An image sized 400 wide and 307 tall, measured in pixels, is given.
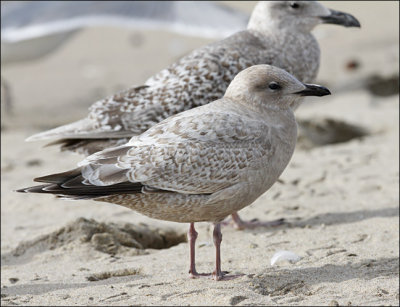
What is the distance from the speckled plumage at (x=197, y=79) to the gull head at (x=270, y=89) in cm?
109

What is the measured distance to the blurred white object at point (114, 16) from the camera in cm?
841

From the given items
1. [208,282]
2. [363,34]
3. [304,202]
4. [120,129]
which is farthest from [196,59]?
[363,34]

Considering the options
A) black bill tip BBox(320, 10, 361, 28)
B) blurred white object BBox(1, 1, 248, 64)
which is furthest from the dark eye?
blurred white object BBox(1, 1, 248, 64)

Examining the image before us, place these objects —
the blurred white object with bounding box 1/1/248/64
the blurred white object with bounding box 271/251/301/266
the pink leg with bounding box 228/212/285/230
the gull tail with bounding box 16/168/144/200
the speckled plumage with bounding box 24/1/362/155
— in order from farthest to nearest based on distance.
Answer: the blurred white object with bounding box 1/1/248/64 < the pink leg with bounding box 228/212/285/230 < the speckled plumage with bounding box 24/1/362/155 < the blurred white object with bounding box 271/251/301/266 < the gull tail with bounding box 16/168/144/200

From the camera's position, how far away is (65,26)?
27.7 feet

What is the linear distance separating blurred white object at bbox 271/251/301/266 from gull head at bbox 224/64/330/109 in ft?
3.34

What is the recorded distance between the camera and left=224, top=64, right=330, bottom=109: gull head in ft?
16.6

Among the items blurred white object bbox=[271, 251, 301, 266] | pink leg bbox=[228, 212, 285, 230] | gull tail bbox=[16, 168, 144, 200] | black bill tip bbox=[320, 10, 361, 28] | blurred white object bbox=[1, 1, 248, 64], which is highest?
blurred white object bbox=[1, 1, 248, 64]

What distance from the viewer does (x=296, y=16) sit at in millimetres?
6945

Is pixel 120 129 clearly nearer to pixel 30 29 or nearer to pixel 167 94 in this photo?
pixel 167 94

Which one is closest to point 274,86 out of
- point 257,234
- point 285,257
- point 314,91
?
point 314,91

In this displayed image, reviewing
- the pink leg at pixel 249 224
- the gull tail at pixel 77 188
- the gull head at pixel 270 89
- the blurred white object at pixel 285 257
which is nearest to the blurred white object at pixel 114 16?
the pink leg at pixel 249 224

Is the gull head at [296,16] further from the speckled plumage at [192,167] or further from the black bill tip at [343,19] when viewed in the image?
the speckled plumage at [192,167]

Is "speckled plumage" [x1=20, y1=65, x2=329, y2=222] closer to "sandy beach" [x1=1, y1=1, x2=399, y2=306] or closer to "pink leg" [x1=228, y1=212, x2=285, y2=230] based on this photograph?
"sandy beach" [x1=1, y1=1, x2=399, y2=306]
